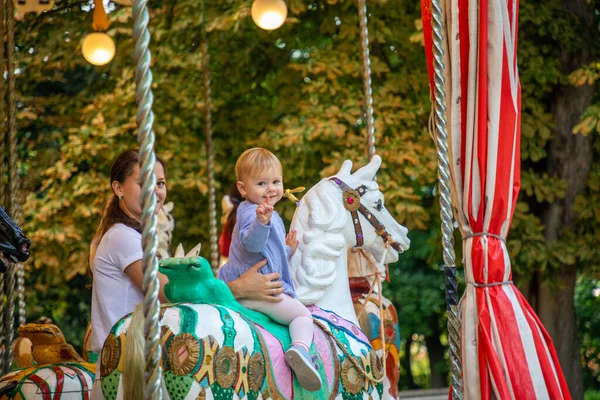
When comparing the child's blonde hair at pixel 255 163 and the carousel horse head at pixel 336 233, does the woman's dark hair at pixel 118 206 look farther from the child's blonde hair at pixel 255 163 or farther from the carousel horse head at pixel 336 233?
the carousel horse head at pixel 336 233

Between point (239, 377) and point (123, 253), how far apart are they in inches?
36.0

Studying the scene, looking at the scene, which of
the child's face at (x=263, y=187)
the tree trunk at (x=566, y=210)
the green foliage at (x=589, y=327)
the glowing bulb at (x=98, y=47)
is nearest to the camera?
the child's face at (x=263, y=187)

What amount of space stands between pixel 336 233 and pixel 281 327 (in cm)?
72

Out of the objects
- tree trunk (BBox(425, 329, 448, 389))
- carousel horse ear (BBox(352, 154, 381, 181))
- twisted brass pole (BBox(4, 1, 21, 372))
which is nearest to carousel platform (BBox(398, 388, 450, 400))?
tree trunk (BBox(425, 329, 448, 389))

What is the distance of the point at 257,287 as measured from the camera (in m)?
3.81

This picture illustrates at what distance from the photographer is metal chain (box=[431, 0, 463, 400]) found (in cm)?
416

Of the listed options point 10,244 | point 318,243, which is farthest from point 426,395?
point 10,244

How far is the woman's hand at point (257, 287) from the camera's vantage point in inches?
149

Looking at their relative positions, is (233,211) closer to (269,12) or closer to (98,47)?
(269,12)

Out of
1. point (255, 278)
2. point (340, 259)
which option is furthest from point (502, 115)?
point (255, 278)

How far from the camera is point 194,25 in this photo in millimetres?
10836

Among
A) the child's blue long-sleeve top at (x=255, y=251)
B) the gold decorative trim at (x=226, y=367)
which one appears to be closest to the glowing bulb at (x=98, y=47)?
the child's blue long-sleeve top at (x=255, y=251)

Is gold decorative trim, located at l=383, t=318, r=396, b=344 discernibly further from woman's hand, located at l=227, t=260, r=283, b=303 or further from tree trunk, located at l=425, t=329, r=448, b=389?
tree trunk, located at l=425, t=329, r=448, b=389

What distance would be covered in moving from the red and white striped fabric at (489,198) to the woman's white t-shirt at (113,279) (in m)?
1.60
